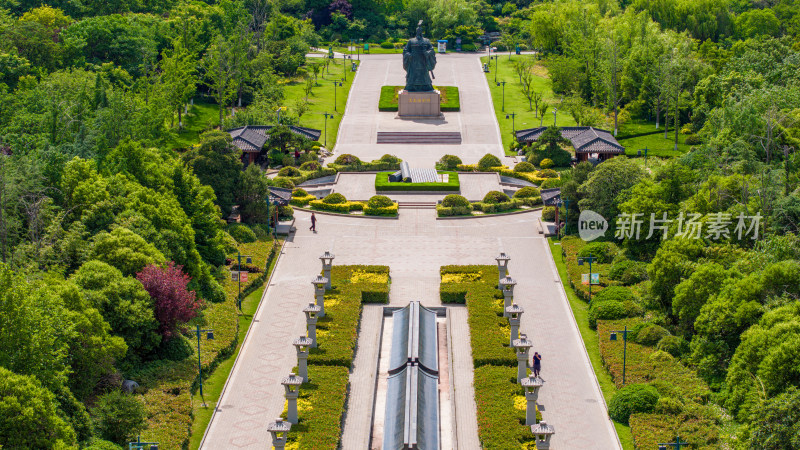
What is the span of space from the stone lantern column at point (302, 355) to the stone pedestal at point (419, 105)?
5319 cm

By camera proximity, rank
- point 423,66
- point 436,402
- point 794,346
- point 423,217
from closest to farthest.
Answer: point 794,346
point 436,402
point 423,217
point 423,66

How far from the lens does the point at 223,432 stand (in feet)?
150

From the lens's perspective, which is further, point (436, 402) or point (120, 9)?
point (120, 9)

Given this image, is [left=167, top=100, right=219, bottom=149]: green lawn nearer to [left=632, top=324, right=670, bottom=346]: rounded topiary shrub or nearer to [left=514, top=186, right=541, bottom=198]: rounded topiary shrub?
[left=514, top=186, right=541, bottom=198]: rounded topiary shrub

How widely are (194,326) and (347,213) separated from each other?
837 inches

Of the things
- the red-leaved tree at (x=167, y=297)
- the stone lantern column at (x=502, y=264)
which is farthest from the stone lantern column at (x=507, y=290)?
the red-leaved tree at (x=167, y=297)

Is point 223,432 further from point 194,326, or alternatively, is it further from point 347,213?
point 347,213

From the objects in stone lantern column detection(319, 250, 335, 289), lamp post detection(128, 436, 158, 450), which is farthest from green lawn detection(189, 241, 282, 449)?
stone lantern column detection(319, 250, 335, 289)

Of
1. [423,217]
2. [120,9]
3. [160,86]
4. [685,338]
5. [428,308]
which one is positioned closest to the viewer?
[685,338]

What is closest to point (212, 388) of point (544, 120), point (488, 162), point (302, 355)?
point (302, 355)

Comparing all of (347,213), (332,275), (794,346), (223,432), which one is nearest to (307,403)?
(223,432)

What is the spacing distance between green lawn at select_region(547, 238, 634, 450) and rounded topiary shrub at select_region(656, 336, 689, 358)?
118 inches

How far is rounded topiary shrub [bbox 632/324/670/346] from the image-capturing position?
52344 mm

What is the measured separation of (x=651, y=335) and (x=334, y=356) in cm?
1528
